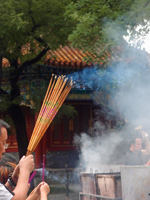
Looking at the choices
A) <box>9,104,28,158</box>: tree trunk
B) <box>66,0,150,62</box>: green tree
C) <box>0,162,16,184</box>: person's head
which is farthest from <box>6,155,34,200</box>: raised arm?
<box>9,104,28,158</box>: tree trunk

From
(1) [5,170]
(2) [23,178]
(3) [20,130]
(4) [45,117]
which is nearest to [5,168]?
(1) [5,170]

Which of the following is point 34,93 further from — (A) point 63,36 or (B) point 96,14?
(B) point 96,14

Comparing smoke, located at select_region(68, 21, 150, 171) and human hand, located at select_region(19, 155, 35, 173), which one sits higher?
smoke, located at select_region(68, 21, 150, 171)

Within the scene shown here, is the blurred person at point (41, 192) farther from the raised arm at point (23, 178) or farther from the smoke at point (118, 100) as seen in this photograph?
the smoke at point (118, 100)

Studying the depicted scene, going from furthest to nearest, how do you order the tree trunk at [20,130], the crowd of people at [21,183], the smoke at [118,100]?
the tree trunk at [20,130] → the smoke at [118,100] → the crowd of people at [21,183]

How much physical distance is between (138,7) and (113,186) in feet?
11.5

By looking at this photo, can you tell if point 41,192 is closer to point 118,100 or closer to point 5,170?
point 5,170

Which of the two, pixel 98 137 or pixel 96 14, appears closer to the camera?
pixel 96 14

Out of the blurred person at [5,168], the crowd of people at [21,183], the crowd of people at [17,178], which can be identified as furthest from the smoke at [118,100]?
the crowd of people at [21,183]

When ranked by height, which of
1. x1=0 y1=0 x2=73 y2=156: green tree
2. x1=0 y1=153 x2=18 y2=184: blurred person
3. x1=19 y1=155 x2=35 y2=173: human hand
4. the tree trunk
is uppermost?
x1=0 y1=0 x2=73 y2=156: green tree

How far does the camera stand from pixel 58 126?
1581 centimetres

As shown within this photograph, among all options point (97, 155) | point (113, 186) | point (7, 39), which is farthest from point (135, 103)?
point (113, 186)

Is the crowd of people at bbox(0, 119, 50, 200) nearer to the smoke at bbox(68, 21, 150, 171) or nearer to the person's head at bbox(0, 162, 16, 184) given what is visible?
the person's head at bbox(0, 162, 16, 184)

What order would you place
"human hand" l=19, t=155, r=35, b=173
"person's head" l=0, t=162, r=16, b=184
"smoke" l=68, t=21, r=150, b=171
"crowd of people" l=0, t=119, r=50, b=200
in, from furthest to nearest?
"smoke" l=68, t=21, r=150, b=171 < "person's head" l=0, t=162, r=16, b=184 < "human hand" l=19, t=155, r=35, b=173 < "crowd of people" l=0, t=119, r=50, b=200
